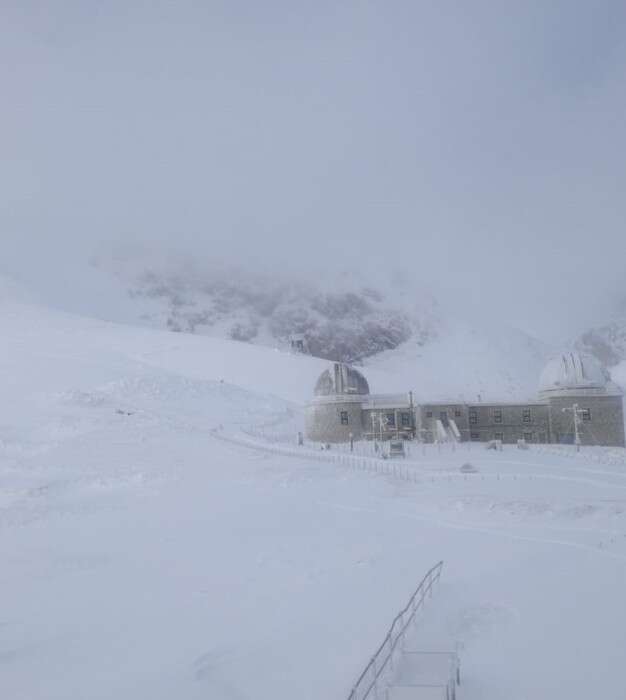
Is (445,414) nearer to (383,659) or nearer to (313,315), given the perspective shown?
(383,659)

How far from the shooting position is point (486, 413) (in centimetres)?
5000

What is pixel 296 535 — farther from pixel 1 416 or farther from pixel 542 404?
pixel 542 404

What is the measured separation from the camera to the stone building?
47.3 m

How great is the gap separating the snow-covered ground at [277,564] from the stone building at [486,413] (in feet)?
38.0

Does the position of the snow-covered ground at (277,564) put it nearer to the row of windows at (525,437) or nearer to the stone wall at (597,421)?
the stone wall at (597,421)

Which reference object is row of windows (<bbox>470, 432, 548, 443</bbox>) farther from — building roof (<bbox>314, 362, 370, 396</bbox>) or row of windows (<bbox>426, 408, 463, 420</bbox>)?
building roof (<bbox>314, 362, 370, 396</bbox>)

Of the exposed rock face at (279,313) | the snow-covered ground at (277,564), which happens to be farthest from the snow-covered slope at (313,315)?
the snow-covered ground at (277,564)

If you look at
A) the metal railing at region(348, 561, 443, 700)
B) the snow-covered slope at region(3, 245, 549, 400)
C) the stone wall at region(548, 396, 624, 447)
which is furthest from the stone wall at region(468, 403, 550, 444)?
the snow-covered slope at region(3, 245, 549, 400)

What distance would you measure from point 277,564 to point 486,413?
36.1m

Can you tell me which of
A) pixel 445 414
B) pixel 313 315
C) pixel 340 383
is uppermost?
pixel 313 315

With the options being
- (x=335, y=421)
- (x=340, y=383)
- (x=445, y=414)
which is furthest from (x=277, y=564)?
(x=445, y=414)

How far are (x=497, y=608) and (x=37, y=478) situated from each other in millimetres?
17822

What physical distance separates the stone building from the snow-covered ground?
11.6 m

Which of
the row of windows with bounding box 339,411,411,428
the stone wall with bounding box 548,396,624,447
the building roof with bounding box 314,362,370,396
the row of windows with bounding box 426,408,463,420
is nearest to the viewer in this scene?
the stone wall with bounding box 548,396,624,447
